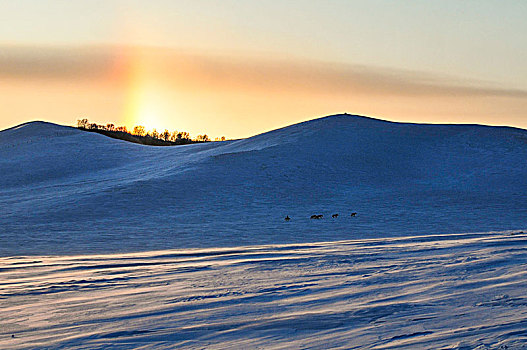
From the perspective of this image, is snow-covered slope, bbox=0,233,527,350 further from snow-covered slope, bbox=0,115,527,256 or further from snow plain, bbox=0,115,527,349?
snow-covered slope, bbox=0,115,527,256

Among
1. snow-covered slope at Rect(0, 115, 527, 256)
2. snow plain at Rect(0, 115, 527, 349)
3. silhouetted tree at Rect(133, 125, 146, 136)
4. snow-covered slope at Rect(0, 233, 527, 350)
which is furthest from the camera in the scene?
silhouetted tree at Rect(133, 125, 146, 136)

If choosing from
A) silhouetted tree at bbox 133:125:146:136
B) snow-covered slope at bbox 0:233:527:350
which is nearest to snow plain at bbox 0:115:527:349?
snow-covered slope at bbox 0:233:527:350

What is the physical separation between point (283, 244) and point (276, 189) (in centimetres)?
750

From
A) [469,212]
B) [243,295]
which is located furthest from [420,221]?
[243,295]

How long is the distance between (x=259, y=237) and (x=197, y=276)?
444 cm

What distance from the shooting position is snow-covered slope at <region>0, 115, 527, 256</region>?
442 inches

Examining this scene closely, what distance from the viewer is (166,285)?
559 centimetres

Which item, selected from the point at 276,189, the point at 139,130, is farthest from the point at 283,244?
the point at 139,130

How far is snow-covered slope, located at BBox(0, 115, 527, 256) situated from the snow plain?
0.24 ft

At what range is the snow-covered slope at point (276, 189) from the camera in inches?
442

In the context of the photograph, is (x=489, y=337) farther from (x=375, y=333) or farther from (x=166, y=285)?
(x=166, y=285)

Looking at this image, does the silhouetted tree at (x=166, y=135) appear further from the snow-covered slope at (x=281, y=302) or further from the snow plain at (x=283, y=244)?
the snow-covered slope at (x=281, y=302)

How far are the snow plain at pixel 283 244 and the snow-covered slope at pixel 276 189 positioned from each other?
7 centimetres

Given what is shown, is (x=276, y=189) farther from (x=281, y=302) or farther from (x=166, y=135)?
(x=166, y=135)
